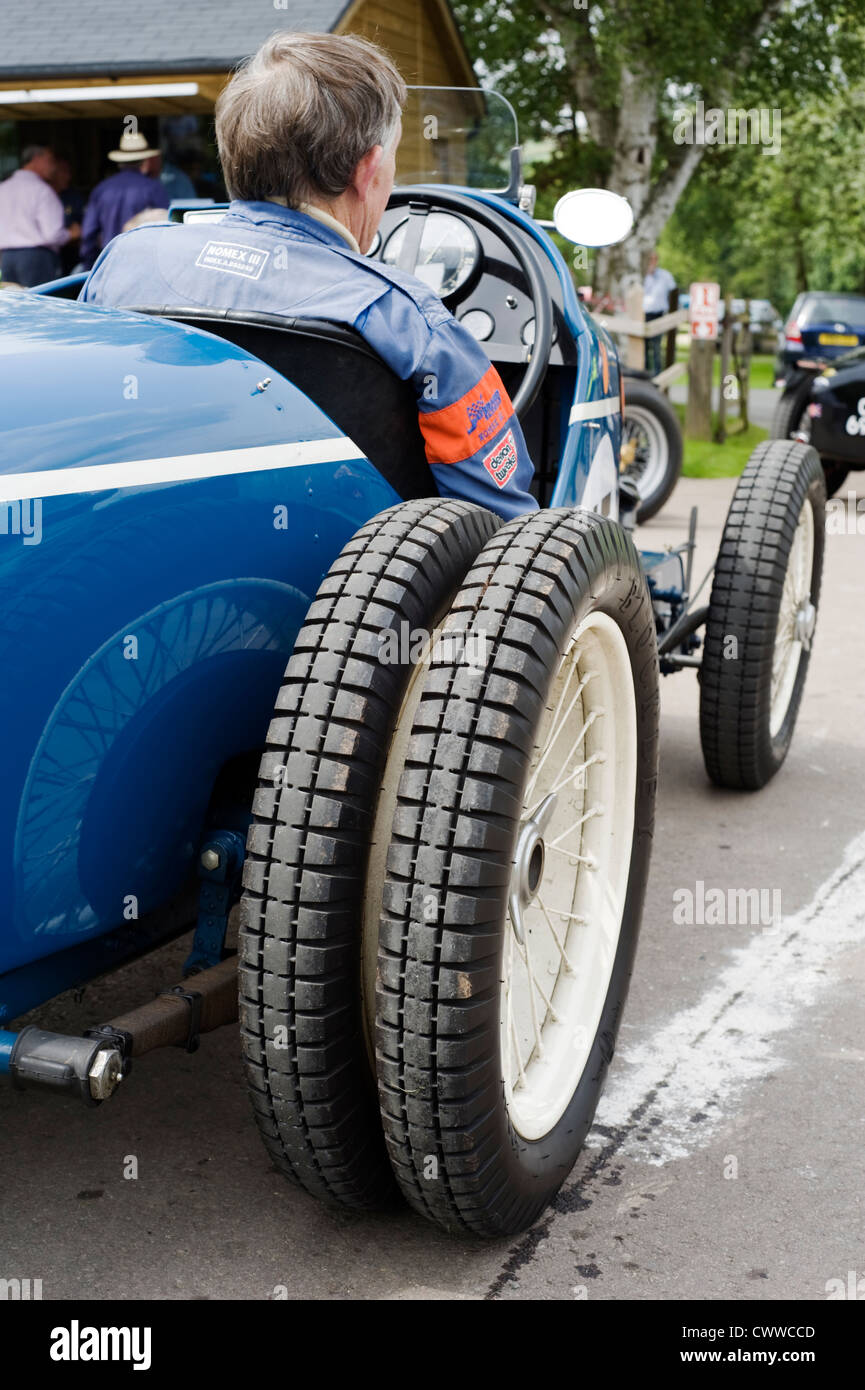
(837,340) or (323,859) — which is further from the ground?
(837,340)

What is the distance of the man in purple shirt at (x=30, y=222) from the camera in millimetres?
10328

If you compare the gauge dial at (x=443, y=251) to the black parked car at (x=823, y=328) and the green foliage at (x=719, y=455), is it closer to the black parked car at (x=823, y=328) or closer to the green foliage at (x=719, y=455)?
the green foliage at (x=719, y=455)

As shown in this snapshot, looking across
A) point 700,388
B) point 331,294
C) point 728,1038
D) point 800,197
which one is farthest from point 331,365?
point 800,197

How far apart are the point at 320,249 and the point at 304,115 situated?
0.22 meters

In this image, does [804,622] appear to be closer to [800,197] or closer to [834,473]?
[834,473]

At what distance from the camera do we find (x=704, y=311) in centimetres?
1469

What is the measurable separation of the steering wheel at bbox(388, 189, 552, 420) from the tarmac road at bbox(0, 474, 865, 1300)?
1.39 m

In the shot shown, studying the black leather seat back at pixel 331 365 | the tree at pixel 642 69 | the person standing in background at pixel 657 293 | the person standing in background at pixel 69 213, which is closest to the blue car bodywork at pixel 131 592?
the black leather seat back at pixel 331 365

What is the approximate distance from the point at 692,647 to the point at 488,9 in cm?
1817

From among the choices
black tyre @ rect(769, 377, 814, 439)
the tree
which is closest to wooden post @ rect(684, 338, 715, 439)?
the tree

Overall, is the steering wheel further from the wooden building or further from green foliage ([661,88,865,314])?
green foliage ([661,88,865,314])

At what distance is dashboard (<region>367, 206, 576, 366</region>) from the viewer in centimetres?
393

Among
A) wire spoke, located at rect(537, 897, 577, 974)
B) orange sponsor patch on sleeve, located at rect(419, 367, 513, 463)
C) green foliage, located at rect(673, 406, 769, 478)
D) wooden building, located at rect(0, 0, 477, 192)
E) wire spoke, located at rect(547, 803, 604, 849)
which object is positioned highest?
wooden building, located at rect(0, 0, 477, 192)

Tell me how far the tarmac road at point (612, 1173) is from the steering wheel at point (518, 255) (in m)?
1.39
